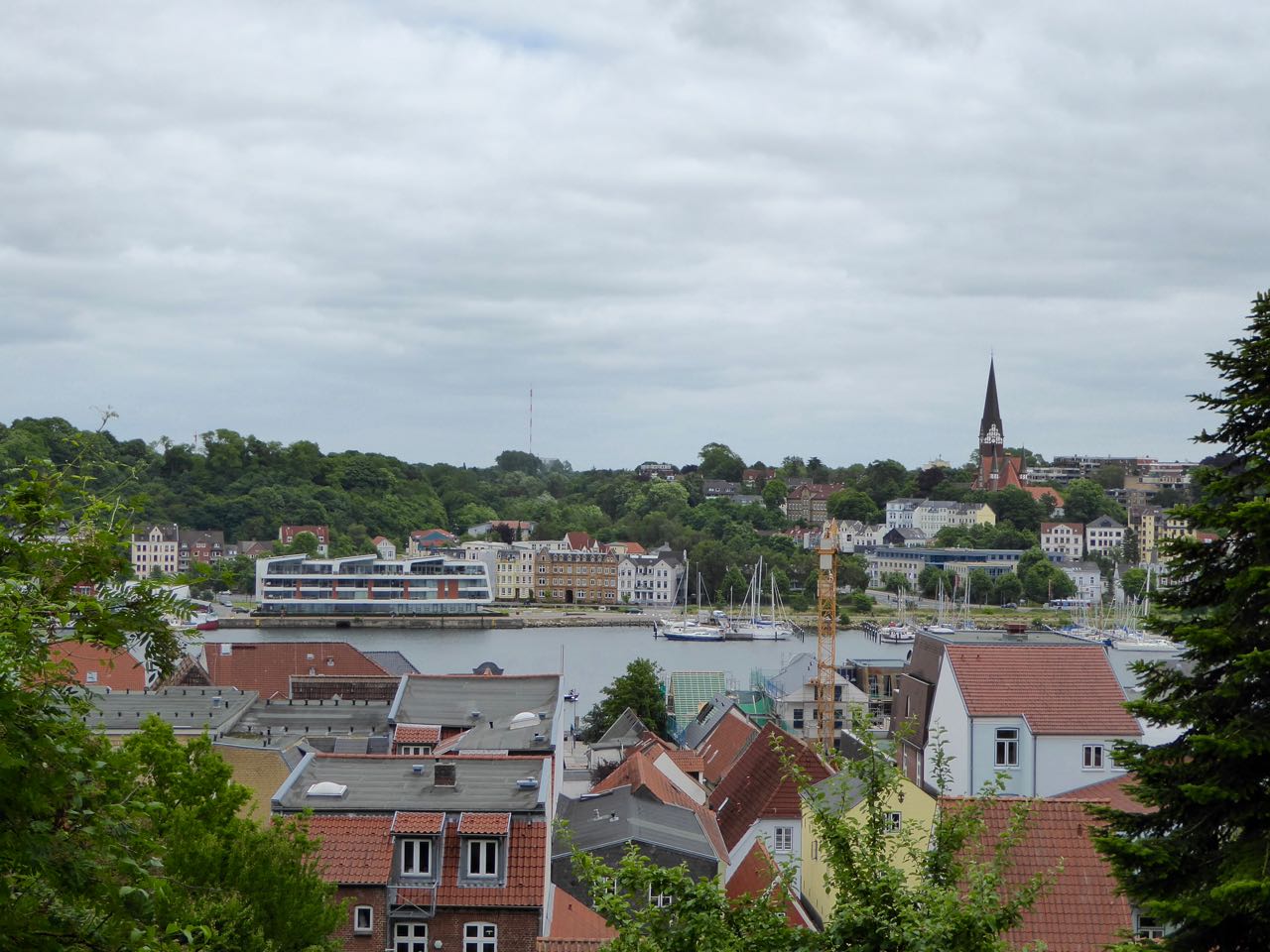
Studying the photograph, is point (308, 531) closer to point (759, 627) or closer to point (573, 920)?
point (759, 627)

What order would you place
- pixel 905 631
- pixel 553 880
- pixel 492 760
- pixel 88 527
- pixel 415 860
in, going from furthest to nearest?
pixel 905 631
pixel 553 880
pixel 492 760
pixel 415 860
pixel 88 527

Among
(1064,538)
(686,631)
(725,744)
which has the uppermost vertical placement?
(1064,538)

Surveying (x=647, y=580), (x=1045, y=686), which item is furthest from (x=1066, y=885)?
(x=647, y=580)

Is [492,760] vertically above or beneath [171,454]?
beneath

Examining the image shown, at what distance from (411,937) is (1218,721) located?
664 cm

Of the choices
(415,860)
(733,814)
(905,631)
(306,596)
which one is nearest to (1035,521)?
(905,631)

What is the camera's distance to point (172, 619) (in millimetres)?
3547

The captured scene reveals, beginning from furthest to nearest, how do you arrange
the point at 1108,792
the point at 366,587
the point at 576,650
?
the point at 366,587 → the point at 576,650 → the point at 1108,792

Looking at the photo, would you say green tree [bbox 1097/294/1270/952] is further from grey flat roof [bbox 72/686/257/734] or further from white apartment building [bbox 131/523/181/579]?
white apartment building [bbox 131/523/181/579]

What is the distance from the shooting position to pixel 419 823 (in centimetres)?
969

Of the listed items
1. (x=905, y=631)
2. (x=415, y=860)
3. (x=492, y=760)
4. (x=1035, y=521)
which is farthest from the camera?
(x=1035, y=521)

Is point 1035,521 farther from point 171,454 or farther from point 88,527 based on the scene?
point 88,527

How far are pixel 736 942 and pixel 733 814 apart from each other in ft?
39.7

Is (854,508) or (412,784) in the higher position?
(854,508)
